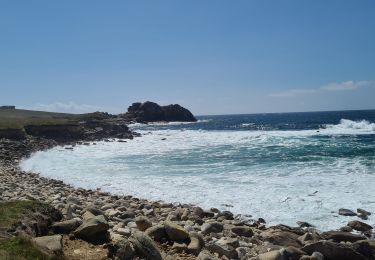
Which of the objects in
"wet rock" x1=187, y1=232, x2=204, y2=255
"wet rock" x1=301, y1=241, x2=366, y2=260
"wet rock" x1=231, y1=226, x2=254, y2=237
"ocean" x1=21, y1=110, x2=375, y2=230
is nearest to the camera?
"wet rock" x1=187, y1=232, x2=204, y2=255

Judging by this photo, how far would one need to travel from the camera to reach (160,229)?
10258 millimetres

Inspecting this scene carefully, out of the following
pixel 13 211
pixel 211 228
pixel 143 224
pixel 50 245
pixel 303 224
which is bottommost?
pixel 303 224

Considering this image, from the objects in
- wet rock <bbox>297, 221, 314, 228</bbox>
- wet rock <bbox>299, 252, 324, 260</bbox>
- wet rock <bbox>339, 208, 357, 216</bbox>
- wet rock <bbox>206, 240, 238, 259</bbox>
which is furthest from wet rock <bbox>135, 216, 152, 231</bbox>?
wet rock <bbox>339, 208, 357, 216</bbox>

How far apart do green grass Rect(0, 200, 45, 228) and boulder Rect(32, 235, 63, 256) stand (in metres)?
1.39

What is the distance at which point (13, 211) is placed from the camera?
1031cm

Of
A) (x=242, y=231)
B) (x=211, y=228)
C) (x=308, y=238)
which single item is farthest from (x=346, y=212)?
(x=211, y=228)

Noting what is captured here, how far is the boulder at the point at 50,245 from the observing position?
25.2ft

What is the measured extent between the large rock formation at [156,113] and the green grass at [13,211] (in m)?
124

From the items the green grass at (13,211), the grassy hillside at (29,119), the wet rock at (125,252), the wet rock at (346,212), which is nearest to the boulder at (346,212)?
the wet rock at (346,212)

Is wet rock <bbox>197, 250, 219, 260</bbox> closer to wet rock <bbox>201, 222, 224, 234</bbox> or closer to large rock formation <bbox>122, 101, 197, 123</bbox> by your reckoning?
wet rock <bbox>201, 222, 224, 234</bbox>

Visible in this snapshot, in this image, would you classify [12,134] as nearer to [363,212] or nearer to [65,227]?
[65,227]

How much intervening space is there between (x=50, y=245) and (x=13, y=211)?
117 inches

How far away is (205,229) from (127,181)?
38.1 feet

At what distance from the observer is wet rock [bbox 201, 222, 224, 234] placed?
12.0 metres
